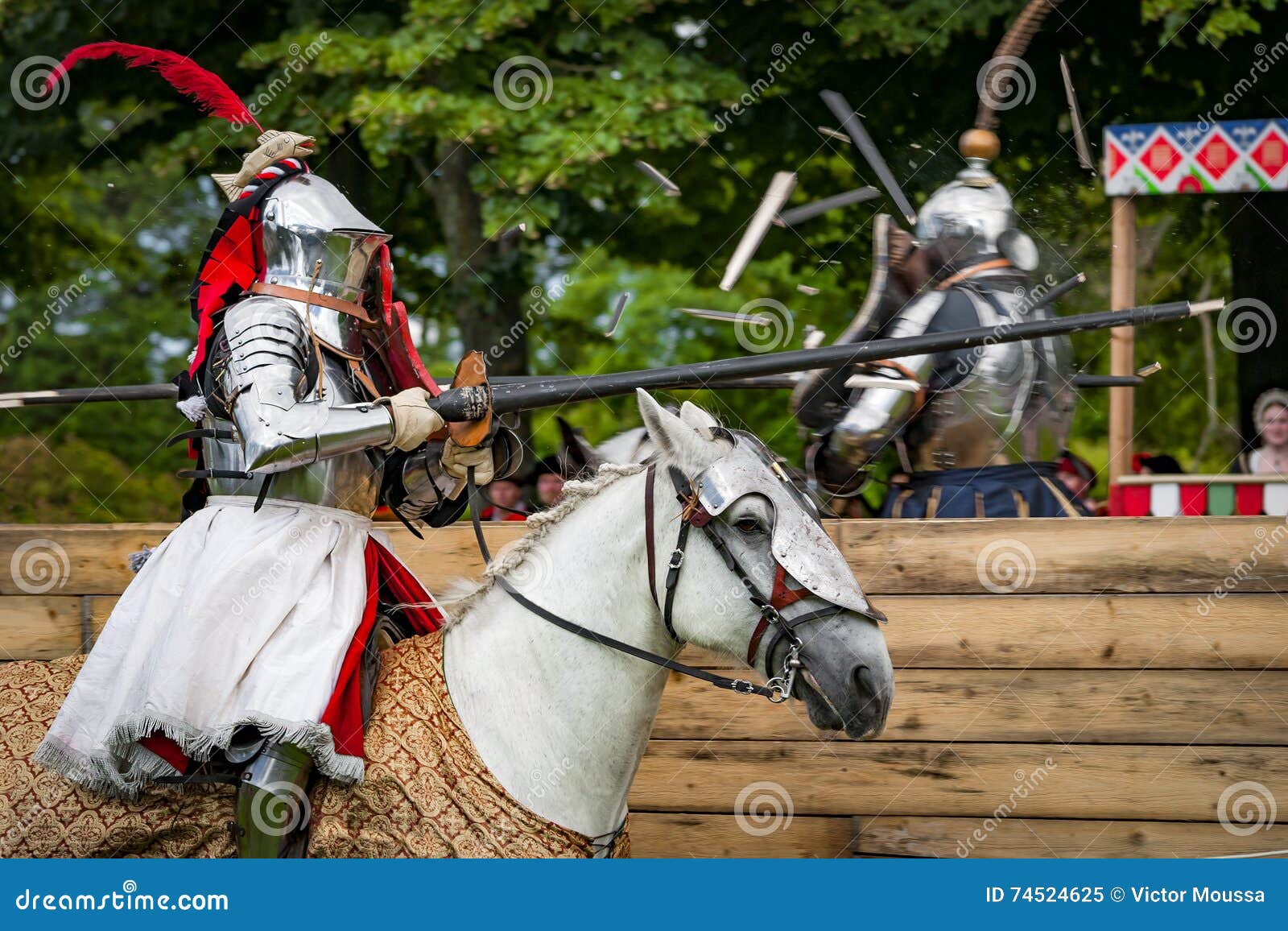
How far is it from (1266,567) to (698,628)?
200cm

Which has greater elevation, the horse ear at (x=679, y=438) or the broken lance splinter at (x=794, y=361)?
the broken lance splinter at (x=794, y=361)

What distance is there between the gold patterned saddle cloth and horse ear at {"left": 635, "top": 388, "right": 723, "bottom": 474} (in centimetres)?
84

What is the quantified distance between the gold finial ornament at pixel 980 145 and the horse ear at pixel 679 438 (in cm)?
270

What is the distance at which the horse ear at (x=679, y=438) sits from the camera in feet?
10.6

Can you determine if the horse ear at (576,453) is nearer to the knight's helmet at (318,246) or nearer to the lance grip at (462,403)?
the lance grip at (462,403)

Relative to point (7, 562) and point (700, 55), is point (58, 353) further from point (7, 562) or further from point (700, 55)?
point (7, 562)

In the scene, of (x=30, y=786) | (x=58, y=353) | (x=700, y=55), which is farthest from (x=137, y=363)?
(x=30, y=786)

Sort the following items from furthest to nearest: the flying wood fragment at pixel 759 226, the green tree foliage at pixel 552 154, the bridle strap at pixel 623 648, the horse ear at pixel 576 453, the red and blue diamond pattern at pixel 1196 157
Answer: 1. the green tree foliage at pixel 552 154
2. the red and blue diamond pattern at pixel 1196 157
3. the flying wood fragment at pixel 759 226
4. the horse ear at pixel 576 453
5. the bridle strap at pixel 623 648

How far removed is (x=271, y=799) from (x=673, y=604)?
3.49 feet

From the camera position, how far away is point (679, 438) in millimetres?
3258

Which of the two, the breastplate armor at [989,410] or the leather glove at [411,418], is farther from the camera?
the breastplate armor at [989,410]

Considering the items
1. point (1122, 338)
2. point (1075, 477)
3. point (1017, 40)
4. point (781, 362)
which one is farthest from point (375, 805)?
point (1017, 40)

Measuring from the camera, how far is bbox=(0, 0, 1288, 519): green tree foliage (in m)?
7.93

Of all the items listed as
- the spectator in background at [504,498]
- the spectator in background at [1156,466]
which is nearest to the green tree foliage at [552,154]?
the spectator in background at [1156,466]
